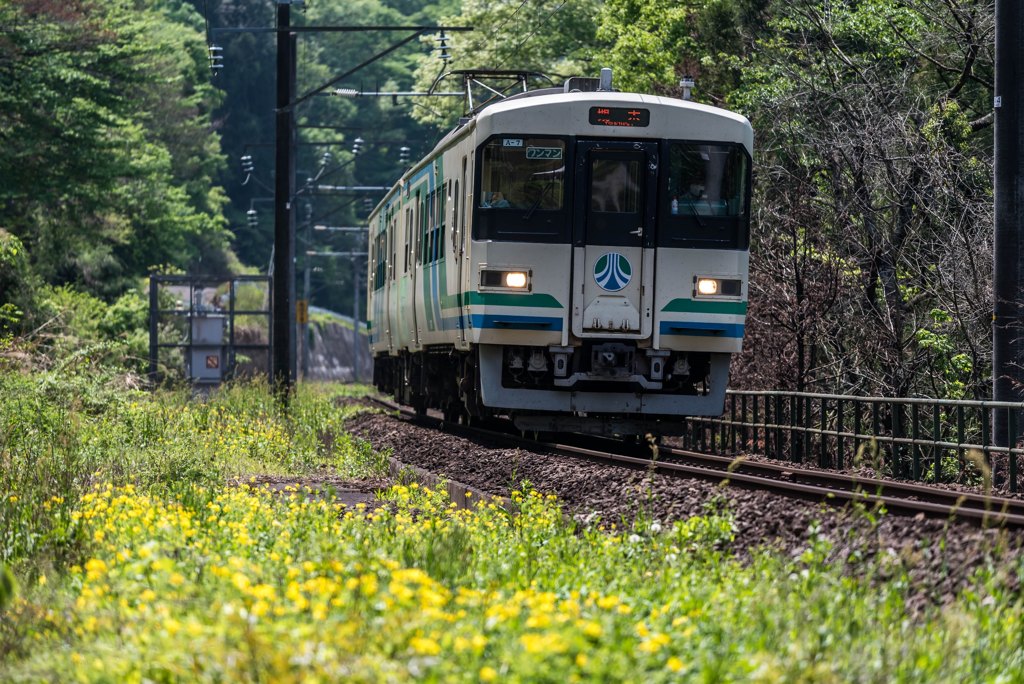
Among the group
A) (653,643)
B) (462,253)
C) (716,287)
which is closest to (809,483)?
(716,287)

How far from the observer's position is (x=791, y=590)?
703 centimetres

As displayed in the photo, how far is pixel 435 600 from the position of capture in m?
5.44

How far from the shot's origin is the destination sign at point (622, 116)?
1516 cm

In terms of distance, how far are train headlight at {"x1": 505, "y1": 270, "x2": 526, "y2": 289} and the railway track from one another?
1694 mm

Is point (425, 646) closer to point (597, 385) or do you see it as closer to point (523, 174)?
point (523, 174)

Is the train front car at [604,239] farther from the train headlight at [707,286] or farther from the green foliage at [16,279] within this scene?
the green foliage at [16,279]

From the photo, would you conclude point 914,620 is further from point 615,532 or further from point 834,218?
point 834,218

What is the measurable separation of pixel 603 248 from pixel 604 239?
0.30 feet

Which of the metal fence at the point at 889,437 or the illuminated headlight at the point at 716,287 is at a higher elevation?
the illuminated headlight at the point at 716,287

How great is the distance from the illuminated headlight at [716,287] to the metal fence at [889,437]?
136 cm

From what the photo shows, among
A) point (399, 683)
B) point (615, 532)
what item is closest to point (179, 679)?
point (399, 683)

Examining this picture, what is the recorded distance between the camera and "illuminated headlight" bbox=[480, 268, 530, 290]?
15.0m

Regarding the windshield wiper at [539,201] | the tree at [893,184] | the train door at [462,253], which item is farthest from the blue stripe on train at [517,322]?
the tree at [893,184]

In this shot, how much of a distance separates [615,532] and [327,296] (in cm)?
8756
